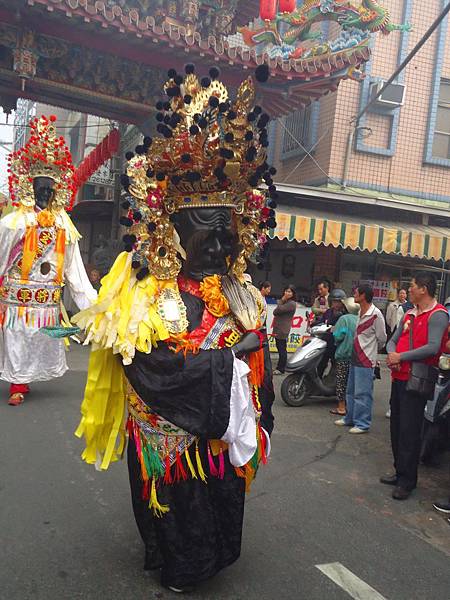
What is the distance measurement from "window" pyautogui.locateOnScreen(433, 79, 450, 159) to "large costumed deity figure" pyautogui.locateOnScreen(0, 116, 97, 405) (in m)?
9.66

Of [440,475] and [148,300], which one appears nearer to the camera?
[148,300]

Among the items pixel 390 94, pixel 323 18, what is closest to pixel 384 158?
pixel 390 94

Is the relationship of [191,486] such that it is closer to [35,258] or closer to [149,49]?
[35,258]

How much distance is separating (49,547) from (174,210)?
188cm

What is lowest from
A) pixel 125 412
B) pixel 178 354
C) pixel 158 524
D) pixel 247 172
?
pixel 158 524

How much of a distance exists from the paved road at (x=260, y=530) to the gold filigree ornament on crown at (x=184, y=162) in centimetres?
149

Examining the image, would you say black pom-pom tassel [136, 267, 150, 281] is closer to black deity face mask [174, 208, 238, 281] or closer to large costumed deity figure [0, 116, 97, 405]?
black deity face mask [174, 208, 238, 281]

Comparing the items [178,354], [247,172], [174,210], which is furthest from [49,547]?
[247,172]

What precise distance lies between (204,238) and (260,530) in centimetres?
183

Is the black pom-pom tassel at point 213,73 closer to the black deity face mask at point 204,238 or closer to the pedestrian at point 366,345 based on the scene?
the black deity face mask at point 204,238

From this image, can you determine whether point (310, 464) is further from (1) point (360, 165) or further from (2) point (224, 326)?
(1) point (360, 165)

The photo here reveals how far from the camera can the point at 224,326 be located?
2.37 m

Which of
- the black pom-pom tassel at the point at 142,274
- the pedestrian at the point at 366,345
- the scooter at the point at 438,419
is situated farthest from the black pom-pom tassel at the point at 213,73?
the pedestrian at the point at 366,345

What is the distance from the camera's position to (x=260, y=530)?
309cm
